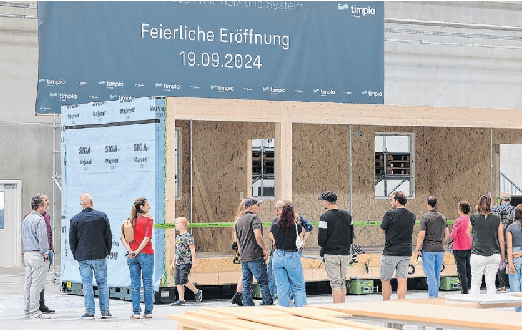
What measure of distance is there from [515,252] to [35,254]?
18.7 ft

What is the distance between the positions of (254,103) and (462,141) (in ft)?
17.1

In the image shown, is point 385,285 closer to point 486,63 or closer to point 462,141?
point 462,141

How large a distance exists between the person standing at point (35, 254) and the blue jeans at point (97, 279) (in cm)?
51

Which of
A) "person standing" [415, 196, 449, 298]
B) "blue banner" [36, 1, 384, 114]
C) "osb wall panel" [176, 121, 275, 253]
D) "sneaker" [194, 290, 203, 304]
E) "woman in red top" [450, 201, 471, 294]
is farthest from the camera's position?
"blue banner" [36, 1, 384, 114]

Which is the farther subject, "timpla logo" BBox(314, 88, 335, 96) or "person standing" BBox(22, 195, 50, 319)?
"timpla logo" BBox(314, 88, 335, 96)

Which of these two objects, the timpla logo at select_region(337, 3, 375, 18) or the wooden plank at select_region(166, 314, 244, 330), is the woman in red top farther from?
the timpla logo at select_region(337, 3, 375, 18)

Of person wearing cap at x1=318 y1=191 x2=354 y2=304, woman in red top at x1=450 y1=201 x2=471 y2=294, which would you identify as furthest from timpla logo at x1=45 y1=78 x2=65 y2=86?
person wearing cap at x1=318 y1=191 x2=354 y2=304

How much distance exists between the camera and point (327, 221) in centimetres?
1203

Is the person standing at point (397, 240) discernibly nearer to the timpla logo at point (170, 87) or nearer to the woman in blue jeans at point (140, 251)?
the woman in blue jeans at point (140, 251)

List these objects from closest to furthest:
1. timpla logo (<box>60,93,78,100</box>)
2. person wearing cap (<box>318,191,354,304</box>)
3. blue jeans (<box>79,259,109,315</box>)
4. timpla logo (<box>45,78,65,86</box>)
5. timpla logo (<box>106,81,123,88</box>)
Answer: person wearing cap (<box>318,191,354,304</box>), blue jeans (<box>79,259,109,315</box>), timpla logo (<box>45,78,65,86</box>), timpla logo (<box>60,93,78,100</box>), timpla logo (<box>106,81,123,88</box>)

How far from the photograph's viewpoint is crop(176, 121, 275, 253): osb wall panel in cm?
1780

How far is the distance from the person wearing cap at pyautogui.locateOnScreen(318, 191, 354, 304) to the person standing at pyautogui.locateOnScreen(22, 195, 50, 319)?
3.36m

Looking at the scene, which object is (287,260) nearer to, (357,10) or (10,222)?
(10,222)

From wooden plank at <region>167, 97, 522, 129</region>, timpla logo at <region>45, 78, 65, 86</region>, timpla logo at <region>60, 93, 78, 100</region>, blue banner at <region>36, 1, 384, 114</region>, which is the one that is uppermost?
blue banner at <region>36, 1, 384, 114</region>
